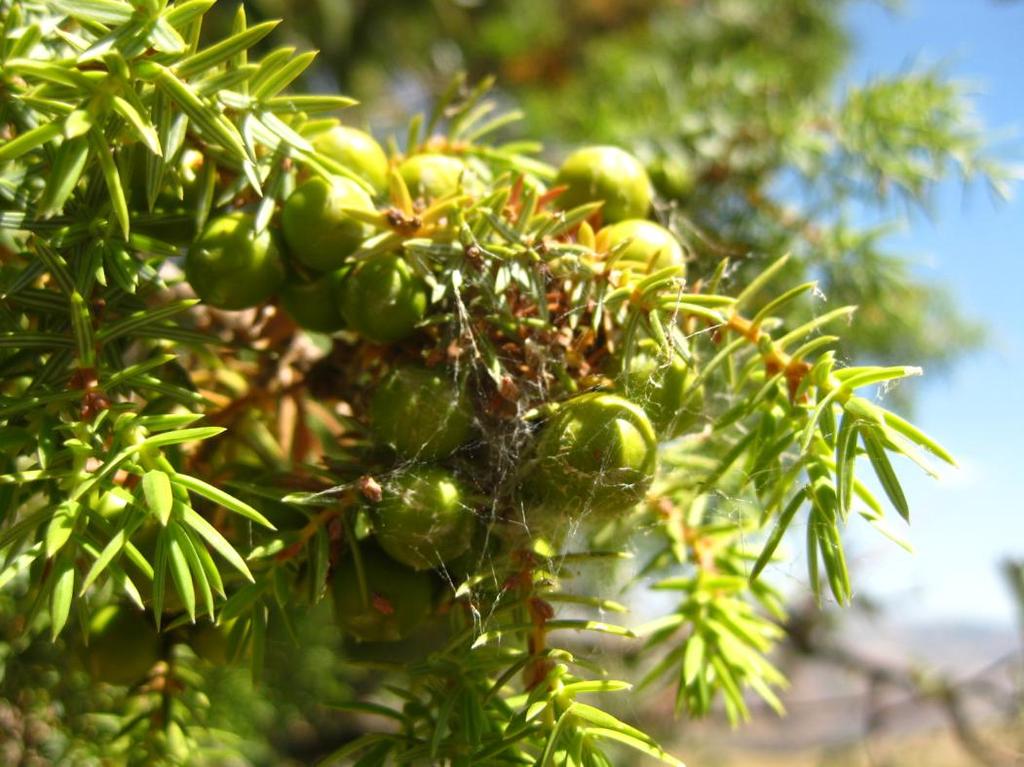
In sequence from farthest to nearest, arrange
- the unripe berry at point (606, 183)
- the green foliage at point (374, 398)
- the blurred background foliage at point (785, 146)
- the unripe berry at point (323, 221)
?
the blurred background foliage at point (785, 146) → the unripe berry at point (606, 183) → the unripe berry at point (323, 221) → the green foliage at point (374, 398)

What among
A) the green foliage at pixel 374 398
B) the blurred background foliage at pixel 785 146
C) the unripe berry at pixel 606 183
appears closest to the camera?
the green foliage at pixel 374 398

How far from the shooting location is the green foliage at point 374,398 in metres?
0.56

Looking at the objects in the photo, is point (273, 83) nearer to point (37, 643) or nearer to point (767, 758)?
point (37, 643)

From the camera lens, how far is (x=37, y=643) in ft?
3.43

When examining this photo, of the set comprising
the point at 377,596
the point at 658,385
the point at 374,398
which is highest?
the point at 658,385

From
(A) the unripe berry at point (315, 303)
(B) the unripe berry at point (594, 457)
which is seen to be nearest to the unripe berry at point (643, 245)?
(B) the unripe berry at point (594, 457)

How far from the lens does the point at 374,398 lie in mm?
712

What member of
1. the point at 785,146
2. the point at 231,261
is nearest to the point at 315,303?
the point at 231,261

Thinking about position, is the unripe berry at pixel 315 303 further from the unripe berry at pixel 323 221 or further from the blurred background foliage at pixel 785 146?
the blurred background foliage at pixel 785 146

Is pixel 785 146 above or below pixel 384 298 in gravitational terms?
above

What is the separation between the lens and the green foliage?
562 millimetres

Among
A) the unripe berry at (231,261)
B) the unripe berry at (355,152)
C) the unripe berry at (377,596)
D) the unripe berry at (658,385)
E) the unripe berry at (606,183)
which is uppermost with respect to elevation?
the unripe berry at (606,183)

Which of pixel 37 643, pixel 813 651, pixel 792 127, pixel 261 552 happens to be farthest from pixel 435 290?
pixel 813 651

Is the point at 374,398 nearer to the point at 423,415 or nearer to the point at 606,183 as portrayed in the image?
the point at 423,415
